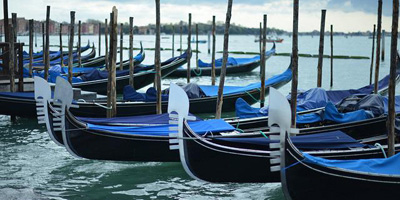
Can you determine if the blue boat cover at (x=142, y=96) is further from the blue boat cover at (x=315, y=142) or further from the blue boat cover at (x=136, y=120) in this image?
the blue boat cover at (x=315, y=142)

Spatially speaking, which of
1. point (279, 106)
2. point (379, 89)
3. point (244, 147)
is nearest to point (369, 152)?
point (244, 147)

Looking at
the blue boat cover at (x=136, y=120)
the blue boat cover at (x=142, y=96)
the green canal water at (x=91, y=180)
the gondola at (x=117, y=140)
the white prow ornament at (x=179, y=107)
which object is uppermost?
the white prow ornament at (x=179, y=107)

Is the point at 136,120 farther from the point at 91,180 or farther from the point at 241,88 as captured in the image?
the point at 241,88

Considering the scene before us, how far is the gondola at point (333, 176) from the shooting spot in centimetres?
470

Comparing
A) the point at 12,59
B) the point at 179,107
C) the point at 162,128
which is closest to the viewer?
the point at 179,107

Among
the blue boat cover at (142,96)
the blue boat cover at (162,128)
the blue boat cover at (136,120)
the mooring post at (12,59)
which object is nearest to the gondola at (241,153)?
the blue boat cover at (162,128)

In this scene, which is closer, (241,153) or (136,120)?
(241,153)

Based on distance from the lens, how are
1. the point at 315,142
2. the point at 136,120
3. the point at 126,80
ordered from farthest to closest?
the point at 126,80 → the point at 136,120 → the point at 315,142

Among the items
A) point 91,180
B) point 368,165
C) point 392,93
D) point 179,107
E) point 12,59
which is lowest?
point 91,180

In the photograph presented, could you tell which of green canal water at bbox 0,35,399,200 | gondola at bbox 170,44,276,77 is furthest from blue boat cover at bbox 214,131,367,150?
gondola at bbox 170,44,276,77

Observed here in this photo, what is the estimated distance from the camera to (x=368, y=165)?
4809 millimetres

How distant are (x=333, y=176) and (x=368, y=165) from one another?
1.05 ft

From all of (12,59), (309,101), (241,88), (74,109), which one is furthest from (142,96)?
(309,101)

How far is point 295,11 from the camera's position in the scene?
643 centimetres
